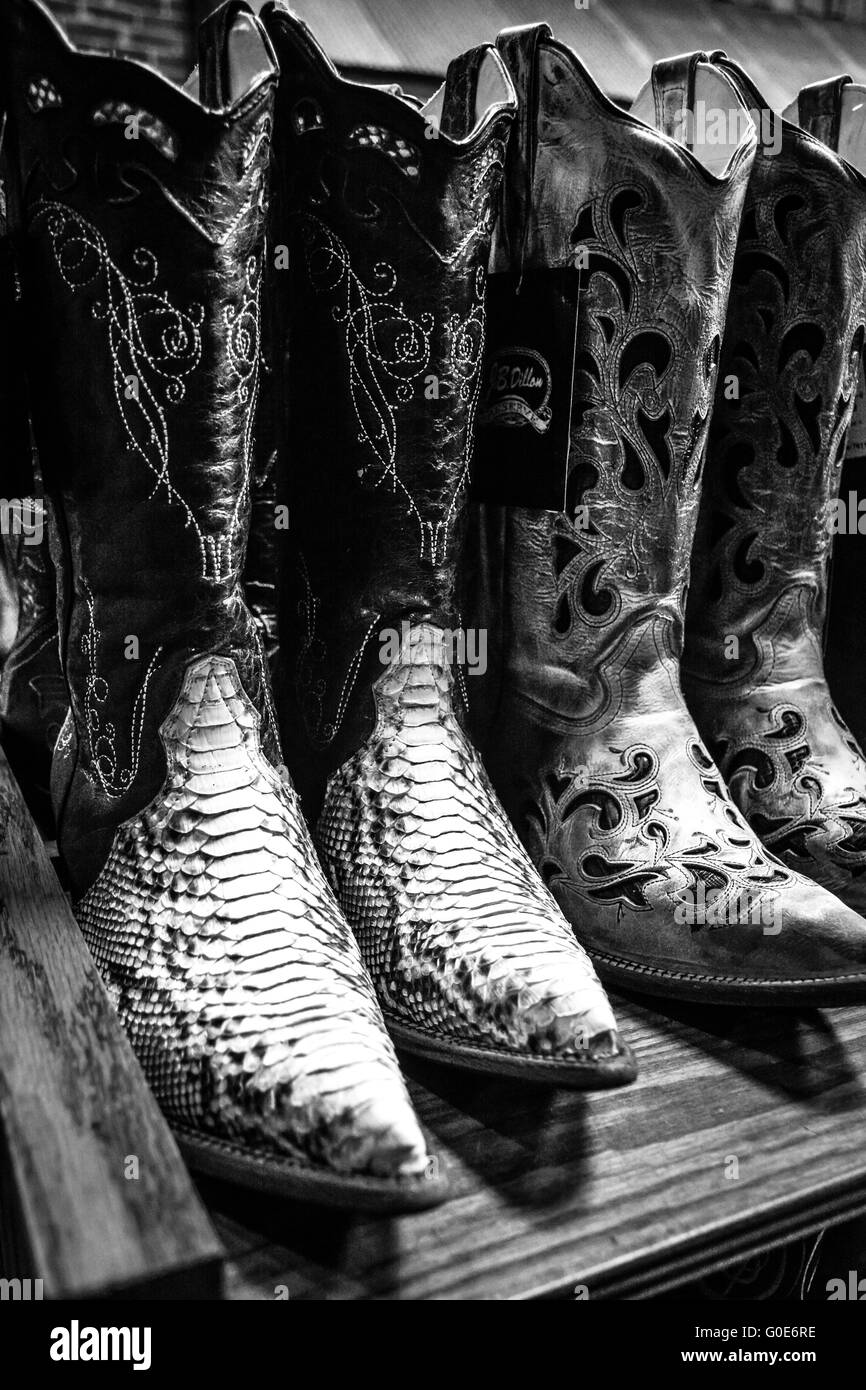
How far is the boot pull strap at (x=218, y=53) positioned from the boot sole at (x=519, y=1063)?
63 centimetres

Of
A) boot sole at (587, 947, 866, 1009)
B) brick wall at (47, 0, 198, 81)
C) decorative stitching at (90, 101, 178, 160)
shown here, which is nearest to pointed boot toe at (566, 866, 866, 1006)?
boot sole at (587, 947, 866, 1009)

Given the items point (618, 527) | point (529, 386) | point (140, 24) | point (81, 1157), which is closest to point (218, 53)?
point (529, 386)

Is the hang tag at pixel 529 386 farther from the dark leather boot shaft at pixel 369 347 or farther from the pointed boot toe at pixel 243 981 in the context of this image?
the pointed boot toe at pixel 243 981

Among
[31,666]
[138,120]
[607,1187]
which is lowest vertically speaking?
[607,1187]

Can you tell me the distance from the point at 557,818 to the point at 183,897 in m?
0.35

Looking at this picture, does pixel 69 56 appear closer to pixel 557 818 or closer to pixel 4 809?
pixel 4 809

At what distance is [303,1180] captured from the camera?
1.85 feet

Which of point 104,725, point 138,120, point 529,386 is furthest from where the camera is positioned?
point 529,386

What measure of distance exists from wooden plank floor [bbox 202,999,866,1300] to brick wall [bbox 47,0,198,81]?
3.13m

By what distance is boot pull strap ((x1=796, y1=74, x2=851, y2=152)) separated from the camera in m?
0.99

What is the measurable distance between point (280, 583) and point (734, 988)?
468 millimetres

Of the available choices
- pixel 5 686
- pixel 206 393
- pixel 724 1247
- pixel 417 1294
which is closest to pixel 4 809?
pixel 5 686

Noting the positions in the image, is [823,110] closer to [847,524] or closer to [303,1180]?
[847,524]

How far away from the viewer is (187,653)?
2.36 feet
